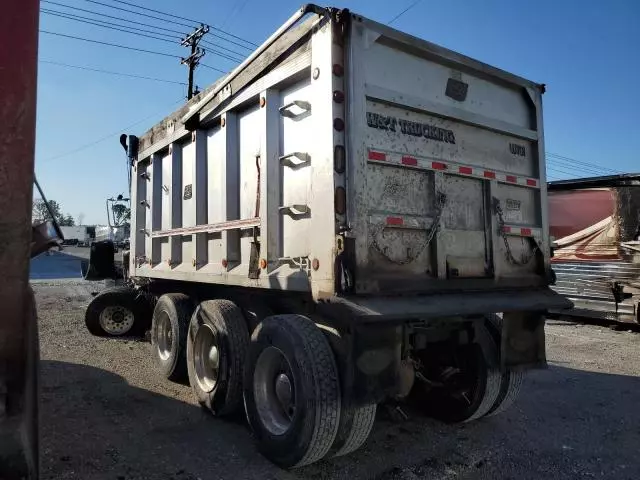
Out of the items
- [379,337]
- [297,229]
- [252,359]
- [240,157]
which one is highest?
[240,157]

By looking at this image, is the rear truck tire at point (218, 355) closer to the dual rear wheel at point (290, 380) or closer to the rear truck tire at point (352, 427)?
the dual rear wheel at point (290, 380)

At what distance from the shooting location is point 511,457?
13.1ft

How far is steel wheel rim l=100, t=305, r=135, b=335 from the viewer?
28.9ft

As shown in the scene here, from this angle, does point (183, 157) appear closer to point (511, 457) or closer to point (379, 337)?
point (379, 337)

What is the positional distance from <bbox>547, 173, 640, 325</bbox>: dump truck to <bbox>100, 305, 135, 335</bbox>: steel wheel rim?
840cm

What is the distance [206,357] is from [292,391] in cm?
191

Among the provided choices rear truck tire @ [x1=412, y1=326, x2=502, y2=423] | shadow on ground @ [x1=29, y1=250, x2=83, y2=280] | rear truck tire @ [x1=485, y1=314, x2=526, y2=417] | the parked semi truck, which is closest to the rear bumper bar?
the parked semi truck

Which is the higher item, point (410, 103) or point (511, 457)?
point (410, 103)

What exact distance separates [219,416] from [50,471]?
1524mm

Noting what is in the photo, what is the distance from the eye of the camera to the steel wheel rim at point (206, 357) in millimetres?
5004

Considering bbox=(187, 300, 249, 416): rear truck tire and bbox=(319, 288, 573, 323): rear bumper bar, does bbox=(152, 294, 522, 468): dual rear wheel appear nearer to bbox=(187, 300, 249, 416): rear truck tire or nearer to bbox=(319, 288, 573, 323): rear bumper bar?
bbox=(187, 300, 249, 416): rear truck tire

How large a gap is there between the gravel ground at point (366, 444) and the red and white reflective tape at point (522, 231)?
180 centimetres

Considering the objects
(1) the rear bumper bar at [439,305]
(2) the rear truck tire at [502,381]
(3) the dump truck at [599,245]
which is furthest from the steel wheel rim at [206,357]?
(3) the dump truck at [599,245]

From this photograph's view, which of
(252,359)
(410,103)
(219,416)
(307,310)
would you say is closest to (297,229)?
(307,310)
